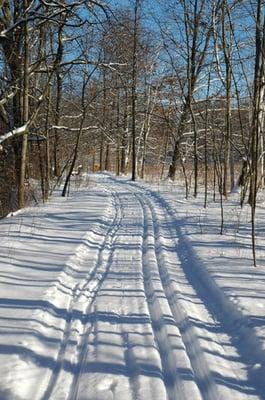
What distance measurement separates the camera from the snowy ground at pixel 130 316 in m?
3.24

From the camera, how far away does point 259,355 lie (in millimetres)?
3734

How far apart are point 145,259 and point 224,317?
241 centimetres

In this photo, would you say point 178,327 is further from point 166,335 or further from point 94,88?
point 94,88

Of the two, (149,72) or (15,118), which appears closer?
(15,118)

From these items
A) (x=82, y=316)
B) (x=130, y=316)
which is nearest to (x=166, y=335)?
(x=130, y=316)

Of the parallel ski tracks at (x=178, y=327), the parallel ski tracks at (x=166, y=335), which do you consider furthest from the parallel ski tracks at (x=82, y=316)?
the parallel ski tracks at (x=178, y=327)

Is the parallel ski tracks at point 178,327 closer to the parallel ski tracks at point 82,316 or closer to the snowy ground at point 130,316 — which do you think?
the snowy ground at point 130,316

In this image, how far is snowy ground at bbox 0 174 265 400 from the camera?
10.6ft

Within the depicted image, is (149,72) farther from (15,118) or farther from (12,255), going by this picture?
(12,255)

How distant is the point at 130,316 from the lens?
4566 mm

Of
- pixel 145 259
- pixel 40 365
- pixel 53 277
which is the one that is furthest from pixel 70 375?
pixel 145 259

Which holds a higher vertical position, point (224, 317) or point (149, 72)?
point (149, 72)

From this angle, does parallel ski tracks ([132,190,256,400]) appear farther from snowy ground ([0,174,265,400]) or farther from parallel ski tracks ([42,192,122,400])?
parallel ski tracks ([42,192,122,400])

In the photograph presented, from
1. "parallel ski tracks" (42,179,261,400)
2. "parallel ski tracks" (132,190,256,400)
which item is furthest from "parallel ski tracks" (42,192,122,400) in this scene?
"parallel ski tracks" (132,190,256,400)
